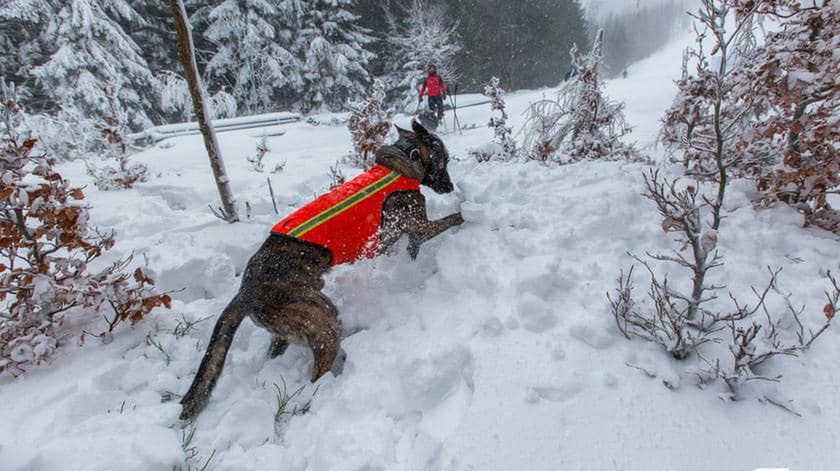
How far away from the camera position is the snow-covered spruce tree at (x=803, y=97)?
6.84 ft

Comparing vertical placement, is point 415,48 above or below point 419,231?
above

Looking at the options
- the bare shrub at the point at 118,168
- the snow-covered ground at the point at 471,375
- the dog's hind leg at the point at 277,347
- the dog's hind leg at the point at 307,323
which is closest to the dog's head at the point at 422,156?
the snow-covered ground at the point at 471,375

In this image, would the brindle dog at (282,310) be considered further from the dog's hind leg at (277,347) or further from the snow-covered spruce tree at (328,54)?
the snow-covered spruce tree at (328,54)

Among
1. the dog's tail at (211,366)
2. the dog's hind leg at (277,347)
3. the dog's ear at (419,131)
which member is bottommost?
the dog's hind leg at (277,347)

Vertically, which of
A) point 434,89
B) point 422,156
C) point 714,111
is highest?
point 434,89

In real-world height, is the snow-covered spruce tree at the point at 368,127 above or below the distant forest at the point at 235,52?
below

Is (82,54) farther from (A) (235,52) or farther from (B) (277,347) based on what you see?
(B) (277,347)

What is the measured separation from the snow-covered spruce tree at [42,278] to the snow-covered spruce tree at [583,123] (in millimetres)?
4287

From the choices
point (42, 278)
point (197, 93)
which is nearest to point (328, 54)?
point (197, 93)

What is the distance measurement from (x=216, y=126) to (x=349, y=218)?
1222 cm

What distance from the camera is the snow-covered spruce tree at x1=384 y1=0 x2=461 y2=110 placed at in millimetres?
20609

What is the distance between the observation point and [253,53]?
17.0 m

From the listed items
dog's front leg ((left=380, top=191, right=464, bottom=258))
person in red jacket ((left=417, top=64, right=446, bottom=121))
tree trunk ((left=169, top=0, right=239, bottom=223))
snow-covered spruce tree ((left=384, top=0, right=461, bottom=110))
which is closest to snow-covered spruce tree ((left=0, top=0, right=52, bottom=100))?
person in red jacket ((left=417, top=64, right=446, bottom=121))

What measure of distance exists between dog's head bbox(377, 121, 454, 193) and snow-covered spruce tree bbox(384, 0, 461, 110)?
17.2m
